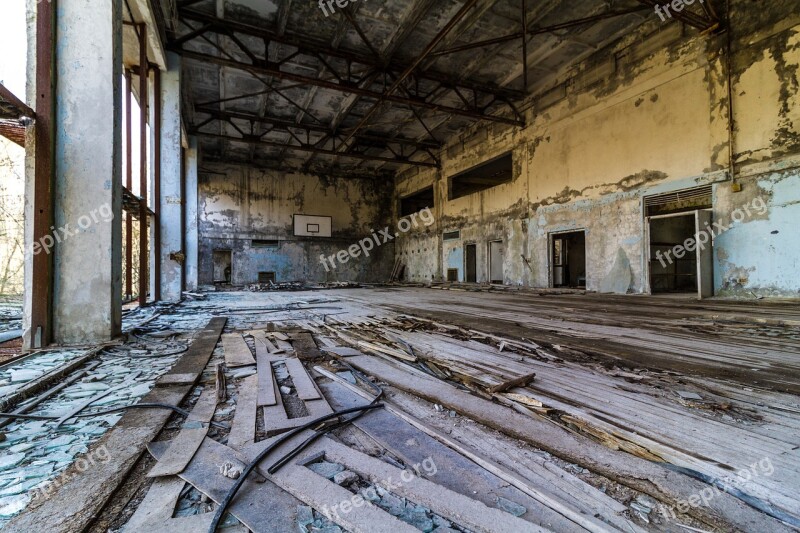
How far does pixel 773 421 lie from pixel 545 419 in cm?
112

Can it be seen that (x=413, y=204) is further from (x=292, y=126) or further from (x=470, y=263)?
(x=292, y=126)

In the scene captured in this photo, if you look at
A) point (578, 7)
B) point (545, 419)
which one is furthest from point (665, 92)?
point (545, 419)

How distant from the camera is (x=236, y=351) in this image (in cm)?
345

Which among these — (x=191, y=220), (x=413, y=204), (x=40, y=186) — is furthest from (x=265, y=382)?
(x=413, y=204)

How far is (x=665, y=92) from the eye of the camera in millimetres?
8484

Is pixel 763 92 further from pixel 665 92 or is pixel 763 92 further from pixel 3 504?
pixel 3 504

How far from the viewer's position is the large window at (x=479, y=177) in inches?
626

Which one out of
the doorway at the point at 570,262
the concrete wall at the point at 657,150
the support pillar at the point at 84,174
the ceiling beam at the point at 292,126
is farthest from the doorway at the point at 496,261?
the support pillar at the point at 84,174

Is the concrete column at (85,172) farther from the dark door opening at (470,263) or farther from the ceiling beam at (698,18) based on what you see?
the dark door opening at (470,263)

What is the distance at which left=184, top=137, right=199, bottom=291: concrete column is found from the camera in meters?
12.9

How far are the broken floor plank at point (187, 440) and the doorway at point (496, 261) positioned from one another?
43.0 feet

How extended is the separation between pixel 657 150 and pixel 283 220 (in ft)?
51.7

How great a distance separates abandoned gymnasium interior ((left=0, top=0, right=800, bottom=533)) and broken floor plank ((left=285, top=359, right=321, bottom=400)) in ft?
0.08

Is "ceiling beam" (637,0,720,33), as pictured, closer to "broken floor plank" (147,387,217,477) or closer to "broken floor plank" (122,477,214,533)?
"broken floor plank" (147,387,217,477)
